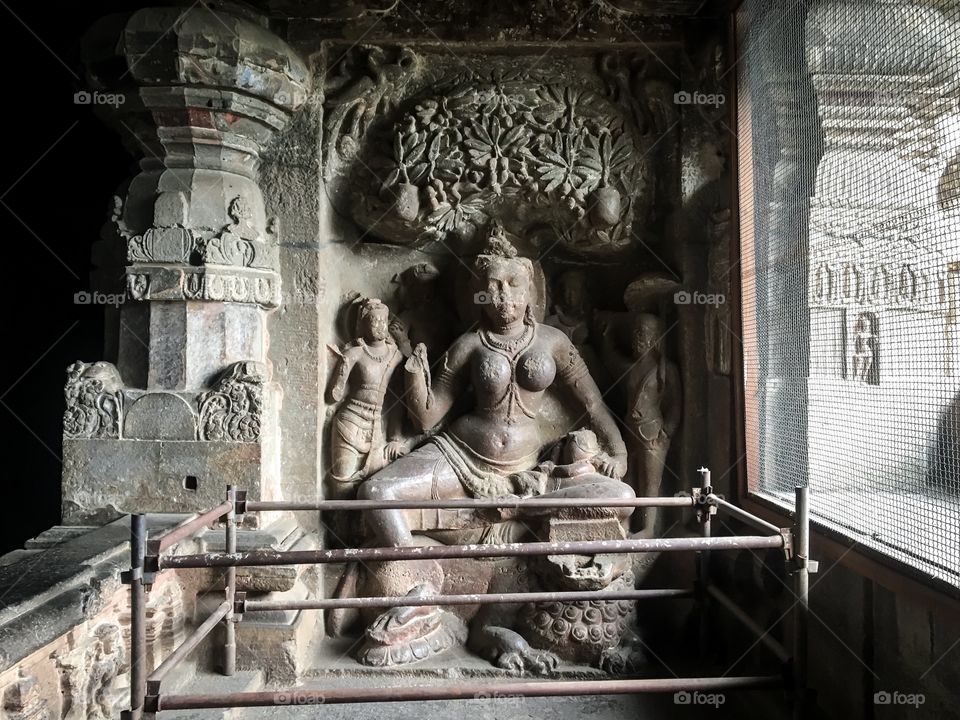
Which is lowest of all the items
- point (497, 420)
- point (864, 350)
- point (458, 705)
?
point (458, 705)

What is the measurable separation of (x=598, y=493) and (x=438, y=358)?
140 centimetres

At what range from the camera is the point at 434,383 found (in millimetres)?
4594

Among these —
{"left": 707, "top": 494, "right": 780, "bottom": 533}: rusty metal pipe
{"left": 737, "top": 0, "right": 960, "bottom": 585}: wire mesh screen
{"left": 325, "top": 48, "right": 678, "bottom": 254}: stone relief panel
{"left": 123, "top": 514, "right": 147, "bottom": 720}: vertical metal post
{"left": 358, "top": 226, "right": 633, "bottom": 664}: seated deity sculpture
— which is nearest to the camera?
{"left": 123, "top": 514, "right": 147, "bottom": 720}: vertical metal post

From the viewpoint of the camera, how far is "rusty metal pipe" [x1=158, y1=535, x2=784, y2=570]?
242cm

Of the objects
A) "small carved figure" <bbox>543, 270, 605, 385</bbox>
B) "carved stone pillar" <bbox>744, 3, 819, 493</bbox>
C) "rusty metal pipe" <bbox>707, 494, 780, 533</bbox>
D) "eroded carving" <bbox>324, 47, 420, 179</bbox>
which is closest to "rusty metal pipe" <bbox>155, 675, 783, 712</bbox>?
"rusty metal pipe" <bbox>707, 494, 780, 533</bbox>

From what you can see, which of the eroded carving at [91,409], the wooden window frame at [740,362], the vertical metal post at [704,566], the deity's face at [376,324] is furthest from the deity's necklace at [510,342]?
the eroded carving at [91,409]

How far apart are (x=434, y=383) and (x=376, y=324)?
1.67 feet

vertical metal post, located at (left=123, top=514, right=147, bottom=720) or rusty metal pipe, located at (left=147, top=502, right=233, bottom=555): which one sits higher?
rusty metal pipe, located at (left=147, top=502, right=233, bottom=555)

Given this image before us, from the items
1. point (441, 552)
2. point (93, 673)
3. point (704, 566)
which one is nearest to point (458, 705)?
point (704, 566)

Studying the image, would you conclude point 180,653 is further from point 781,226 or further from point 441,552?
point 781,226

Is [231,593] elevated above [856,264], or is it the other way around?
[856,264]

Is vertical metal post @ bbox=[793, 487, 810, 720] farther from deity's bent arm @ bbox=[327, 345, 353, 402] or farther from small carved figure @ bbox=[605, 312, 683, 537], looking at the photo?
deity's bent arm @ bbox=[327, 345, 353, 402]

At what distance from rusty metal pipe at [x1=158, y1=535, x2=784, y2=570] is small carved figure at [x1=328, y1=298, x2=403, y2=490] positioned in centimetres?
184

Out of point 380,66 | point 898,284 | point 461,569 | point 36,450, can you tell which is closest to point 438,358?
point 461,569
